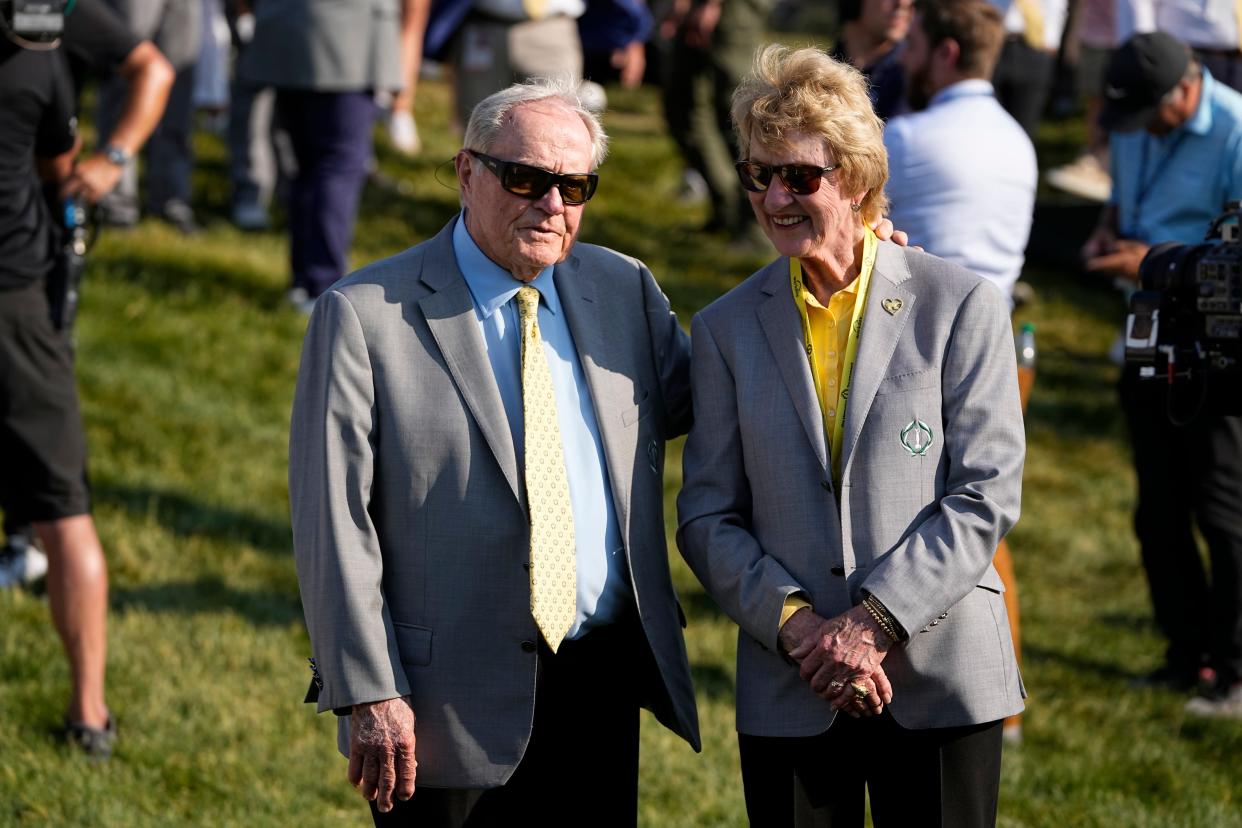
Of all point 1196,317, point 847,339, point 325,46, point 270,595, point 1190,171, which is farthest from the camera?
point 325,46

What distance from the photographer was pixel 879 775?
3.49 m

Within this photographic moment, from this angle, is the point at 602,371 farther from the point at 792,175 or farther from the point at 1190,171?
the point at 1190,171

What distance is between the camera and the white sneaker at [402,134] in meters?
12.5

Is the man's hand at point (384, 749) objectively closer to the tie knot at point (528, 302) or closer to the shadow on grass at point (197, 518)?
the tie knot at point (528, 302)

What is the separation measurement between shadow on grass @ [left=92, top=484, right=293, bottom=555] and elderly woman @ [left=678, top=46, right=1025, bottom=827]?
3881 mm

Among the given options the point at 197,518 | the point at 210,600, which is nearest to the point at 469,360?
the point at 210,600

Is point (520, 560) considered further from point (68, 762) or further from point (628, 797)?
point (68, 762)

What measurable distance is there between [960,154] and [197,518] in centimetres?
383

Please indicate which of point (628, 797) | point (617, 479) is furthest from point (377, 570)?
point (628, 797)

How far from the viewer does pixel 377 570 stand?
336 centimetres

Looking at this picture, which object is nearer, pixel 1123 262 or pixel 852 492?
pixel 852 492

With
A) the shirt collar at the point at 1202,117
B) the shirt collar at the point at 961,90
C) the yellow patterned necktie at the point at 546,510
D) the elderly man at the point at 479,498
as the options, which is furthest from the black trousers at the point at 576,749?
the shirt collar at the point at 1202,117

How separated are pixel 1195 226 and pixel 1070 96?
1019cm

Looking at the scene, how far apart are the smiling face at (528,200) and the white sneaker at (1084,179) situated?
29.2 feet
